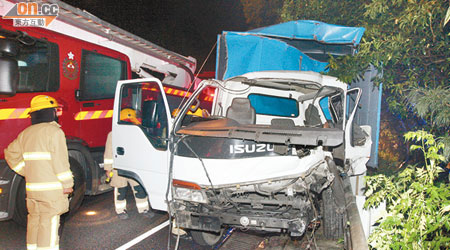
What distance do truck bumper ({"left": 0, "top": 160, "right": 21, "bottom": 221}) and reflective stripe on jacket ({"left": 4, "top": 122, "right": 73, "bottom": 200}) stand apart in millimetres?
898

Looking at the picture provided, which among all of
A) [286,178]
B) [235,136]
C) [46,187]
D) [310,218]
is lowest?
[310,218]

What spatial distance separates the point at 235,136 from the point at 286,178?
2.20 feet

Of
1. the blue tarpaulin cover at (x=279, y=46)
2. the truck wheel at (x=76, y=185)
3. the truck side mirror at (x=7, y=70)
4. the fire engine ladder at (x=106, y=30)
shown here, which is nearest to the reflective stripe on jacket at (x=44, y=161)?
the truck side mirror at (x=7, y=70)

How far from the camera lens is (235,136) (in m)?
3.31

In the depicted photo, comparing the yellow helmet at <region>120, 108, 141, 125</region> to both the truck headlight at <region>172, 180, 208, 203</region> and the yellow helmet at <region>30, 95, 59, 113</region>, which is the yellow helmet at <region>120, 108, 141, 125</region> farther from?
the truck headlight at <region>172, 180, 208, 203</region>

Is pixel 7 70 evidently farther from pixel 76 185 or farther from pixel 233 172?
pixel 233 172

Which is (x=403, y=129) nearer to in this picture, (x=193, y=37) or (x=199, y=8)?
(x=193, y=37)

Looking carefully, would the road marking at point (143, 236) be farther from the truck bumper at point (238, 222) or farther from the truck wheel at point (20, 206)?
the truck wheel at point (20, 206)

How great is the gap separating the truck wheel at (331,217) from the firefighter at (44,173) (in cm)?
310

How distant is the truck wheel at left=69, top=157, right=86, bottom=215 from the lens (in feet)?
16.2

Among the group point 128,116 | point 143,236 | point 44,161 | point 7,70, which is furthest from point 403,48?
point 7,70

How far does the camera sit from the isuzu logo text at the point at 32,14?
438cm

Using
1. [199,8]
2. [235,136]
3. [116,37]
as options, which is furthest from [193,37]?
[235,136]

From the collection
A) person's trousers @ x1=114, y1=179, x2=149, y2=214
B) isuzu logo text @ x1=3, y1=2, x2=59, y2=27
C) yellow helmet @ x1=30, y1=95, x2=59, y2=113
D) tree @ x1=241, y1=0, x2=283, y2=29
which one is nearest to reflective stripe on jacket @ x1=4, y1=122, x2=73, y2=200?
yellow helmet @ x1=30, y1=95, x2=59, y2=113
